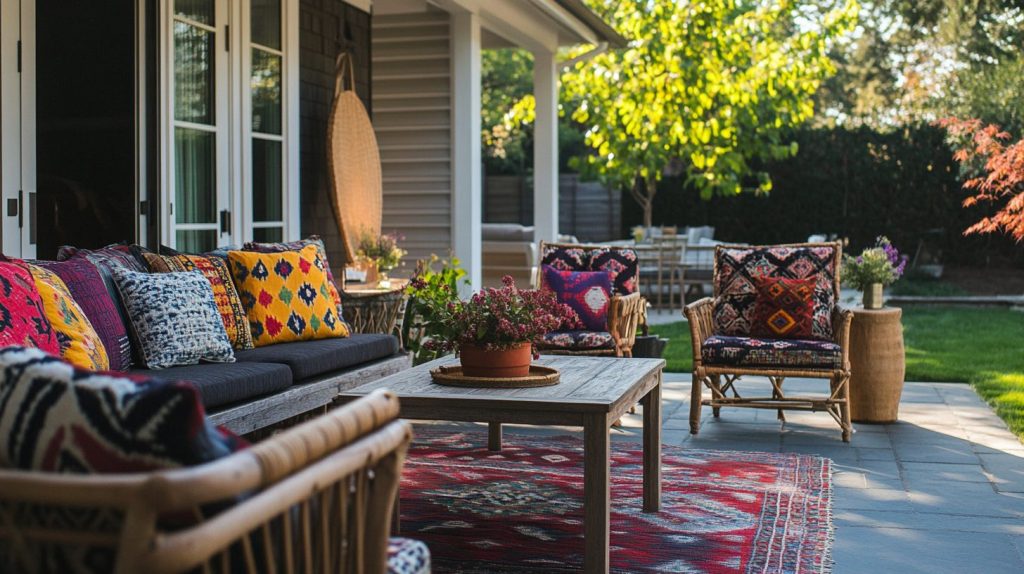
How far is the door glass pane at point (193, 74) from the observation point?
5574 mm

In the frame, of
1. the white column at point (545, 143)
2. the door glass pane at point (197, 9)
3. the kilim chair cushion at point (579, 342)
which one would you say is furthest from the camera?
the white column at point (545, 143)

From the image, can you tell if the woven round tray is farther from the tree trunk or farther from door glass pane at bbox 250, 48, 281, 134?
the tree trunk

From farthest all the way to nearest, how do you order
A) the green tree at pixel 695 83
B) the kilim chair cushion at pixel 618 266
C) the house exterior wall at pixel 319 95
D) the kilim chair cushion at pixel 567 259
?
the green tree at pixel 695 83, the house exterior wall at pixel 319 95, the kilim chair cushion at pixel 567 259, the kilim chair cushion at pixel 618 266

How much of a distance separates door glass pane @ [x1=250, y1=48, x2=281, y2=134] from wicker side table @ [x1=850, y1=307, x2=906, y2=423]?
3451 mm

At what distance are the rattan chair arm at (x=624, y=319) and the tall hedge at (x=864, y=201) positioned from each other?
31.5ft

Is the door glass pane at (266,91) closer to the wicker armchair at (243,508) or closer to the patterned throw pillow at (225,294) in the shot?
the patterned throw pillow at (225,294)

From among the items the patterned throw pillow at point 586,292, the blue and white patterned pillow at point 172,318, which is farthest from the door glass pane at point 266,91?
the blue and white patterned pillow at point 172,318

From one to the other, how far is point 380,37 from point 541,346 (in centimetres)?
401

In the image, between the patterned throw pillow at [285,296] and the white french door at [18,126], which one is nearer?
the white french door at [18,126]

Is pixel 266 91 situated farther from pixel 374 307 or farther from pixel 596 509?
pixel 596 509

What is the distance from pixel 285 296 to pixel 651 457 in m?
1.86

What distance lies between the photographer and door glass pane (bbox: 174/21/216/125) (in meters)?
5.57

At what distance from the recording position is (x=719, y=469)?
4.97m

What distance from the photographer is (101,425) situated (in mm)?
1600
